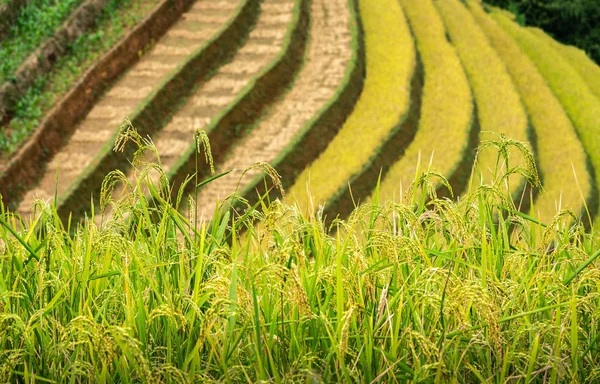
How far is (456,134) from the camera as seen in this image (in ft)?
49.6

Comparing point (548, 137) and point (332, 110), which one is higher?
point (332, 110)

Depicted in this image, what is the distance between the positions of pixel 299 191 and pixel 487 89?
23.2ft

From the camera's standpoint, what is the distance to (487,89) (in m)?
18.1

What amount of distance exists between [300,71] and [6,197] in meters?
7.40

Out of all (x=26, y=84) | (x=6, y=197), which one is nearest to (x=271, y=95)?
(x=26, y=84)

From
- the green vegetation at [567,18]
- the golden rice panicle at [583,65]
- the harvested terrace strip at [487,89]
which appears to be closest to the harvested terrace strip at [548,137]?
the harvested terrace strip at [487,89]

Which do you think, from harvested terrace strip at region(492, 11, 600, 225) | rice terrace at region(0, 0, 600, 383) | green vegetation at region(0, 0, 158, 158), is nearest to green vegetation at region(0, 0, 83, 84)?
rice terrace at region(0, 0, 600, 383)

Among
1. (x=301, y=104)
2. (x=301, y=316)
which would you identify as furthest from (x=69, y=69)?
(x=301, y=316)

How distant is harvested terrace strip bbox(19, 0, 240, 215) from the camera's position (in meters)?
13.2

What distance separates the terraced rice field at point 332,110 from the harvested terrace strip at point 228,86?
0.04 metres

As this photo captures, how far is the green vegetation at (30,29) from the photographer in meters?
14.3

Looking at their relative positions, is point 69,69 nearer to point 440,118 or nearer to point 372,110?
point 372,110

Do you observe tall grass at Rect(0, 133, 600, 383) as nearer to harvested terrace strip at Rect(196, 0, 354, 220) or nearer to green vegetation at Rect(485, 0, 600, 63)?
harvested terrace strip at Rect(196, 0, 354, 220)

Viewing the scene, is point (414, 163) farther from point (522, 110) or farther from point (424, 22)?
point (424, 22)
